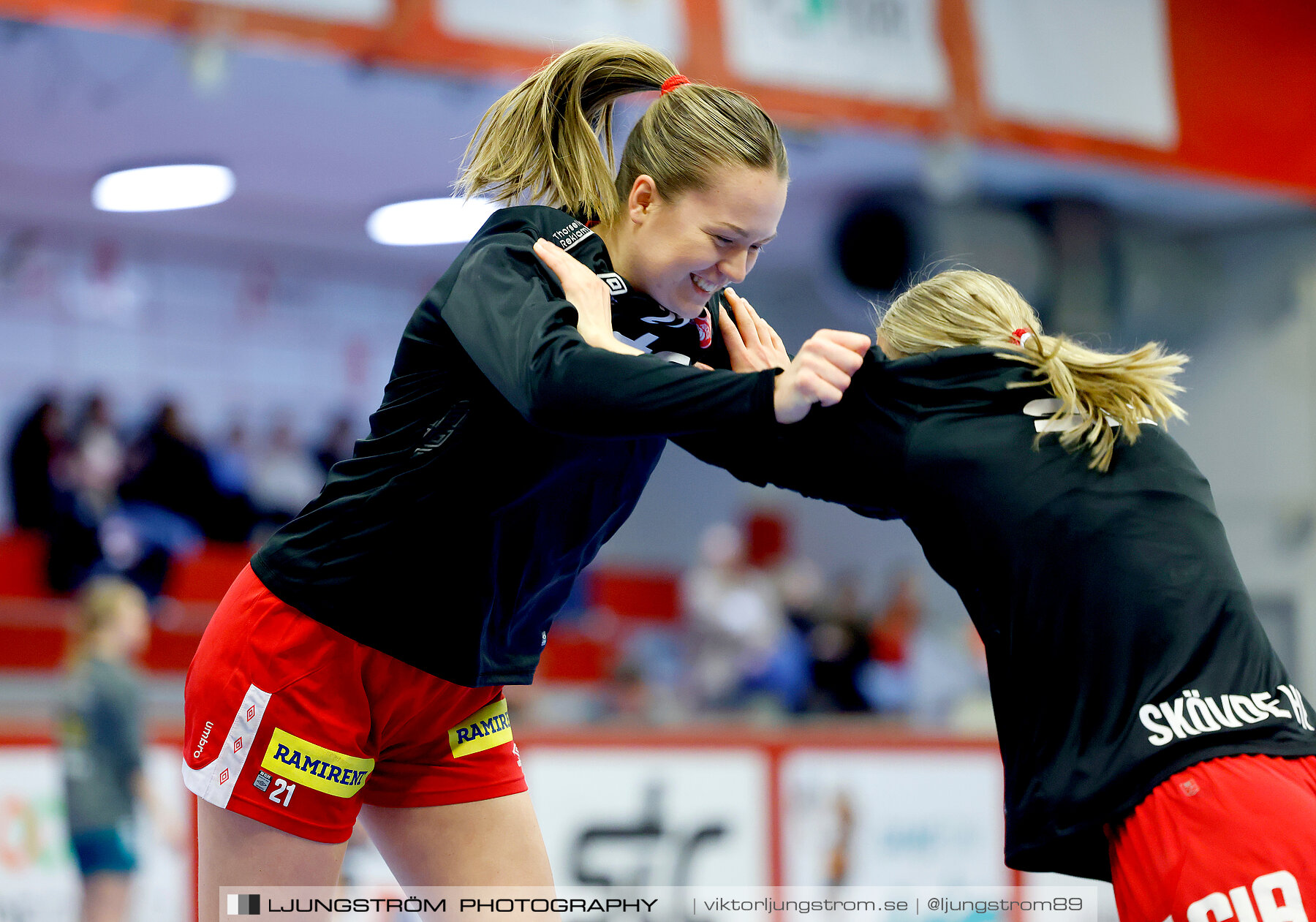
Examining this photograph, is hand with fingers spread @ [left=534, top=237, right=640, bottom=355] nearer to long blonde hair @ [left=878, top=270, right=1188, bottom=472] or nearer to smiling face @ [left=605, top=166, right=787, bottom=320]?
smiling face @ [left=605, top=166, right=787, bottom=320]

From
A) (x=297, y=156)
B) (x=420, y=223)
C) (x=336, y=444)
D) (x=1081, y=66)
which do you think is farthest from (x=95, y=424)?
(x=1081, y=66)

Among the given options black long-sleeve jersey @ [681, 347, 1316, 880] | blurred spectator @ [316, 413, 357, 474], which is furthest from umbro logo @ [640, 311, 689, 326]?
blurred spectator @ [316, 413, 357, 474]

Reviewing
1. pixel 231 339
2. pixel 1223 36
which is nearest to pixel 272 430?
pixel 231 339

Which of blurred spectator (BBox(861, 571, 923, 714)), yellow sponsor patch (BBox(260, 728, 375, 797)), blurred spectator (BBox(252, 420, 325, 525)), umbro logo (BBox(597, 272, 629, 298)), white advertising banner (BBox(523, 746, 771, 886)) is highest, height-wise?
umbro logo (BBox(597, 272, 629, 298))

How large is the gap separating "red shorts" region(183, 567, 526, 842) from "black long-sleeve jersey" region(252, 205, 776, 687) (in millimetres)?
46

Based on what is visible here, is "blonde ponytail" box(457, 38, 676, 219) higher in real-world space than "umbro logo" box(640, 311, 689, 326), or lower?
higher

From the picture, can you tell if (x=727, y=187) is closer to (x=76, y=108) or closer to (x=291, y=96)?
(x=291, y=96)

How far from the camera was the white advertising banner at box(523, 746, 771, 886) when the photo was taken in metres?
5.70

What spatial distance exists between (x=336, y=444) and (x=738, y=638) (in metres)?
3.60

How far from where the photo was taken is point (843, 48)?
7.90m

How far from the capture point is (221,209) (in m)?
11.7

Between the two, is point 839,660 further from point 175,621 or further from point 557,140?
point 557,140

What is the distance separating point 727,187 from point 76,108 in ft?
26.2

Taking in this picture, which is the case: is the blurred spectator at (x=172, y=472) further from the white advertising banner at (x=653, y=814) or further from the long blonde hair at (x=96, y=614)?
the white advertising banner at (x=653, y=814)
